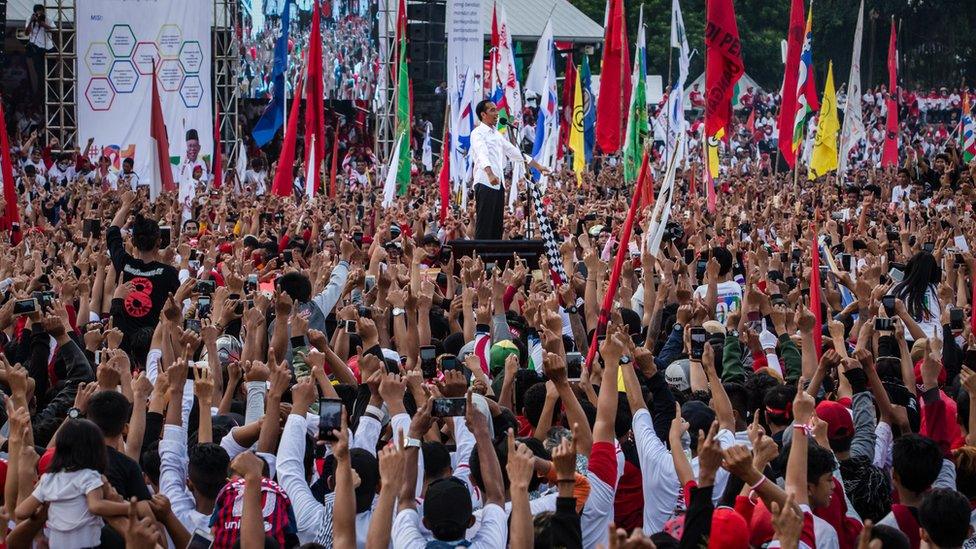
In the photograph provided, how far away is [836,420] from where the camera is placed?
5.50m

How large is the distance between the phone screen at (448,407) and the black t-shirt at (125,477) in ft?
3.50

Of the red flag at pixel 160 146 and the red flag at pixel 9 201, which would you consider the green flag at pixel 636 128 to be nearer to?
the red flag at pixel 160 146

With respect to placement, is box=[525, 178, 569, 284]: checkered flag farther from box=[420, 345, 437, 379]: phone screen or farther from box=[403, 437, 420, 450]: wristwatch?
box=[403, 437, 420, 450]: wristwatch

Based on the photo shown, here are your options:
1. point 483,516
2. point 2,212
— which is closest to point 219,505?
point 483,516

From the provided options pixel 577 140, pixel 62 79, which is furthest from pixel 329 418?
pixel 62 79

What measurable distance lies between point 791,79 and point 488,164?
22.3 feet

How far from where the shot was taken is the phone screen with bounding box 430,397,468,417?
471cm

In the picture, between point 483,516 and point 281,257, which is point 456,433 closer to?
point 483,516

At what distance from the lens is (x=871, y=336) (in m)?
7.25

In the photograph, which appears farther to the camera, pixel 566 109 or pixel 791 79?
pixel 566 109

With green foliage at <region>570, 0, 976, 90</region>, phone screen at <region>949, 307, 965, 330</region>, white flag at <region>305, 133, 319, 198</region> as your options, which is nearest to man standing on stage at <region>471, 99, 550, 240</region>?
white flag at <region>305, 133, 319, 198</region>

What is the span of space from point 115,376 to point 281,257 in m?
6.85

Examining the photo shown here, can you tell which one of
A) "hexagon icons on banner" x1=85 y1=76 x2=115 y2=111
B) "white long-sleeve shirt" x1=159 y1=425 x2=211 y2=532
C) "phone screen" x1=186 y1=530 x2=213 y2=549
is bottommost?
"phone screen" x1=186 y1=530 x2=213 y2=549

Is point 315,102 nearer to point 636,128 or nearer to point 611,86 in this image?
point 611,86
